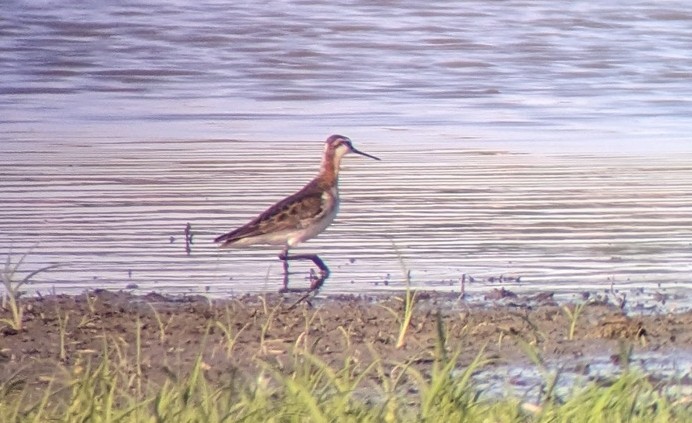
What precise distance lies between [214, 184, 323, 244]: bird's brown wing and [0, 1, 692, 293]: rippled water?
22cm

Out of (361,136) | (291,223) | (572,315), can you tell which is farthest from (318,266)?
(361,136)

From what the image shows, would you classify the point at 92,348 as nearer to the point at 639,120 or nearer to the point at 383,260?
the point at 383,260

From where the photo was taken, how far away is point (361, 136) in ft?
44.5

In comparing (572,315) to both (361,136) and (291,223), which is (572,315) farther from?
(361,136)

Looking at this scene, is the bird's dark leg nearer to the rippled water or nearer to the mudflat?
the rippled water

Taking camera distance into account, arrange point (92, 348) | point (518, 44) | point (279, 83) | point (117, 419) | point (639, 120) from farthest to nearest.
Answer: point (518, 44) → point (279, 83) → point (639, 120) → point (92, 348) → point (117, 419)

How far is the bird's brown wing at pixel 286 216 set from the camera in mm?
8672

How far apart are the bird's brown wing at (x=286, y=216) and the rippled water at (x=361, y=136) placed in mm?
217

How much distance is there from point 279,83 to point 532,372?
11.3m

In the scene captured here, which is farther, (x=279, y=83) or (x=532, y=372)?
(x=279, y=83)

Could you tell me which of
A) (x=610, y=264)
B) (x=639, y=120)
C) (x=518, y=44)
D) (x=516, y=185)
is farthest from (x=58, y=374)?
(x=518, y=44)

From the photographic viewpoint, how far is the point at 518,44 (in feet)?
67.3

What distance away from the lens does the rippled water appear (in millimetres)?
9008

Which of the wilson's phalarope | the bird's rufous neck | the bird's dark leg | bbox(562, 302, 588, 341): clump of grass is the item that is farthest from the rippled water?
bbox(562, 302, 588, 341): clump of grass
